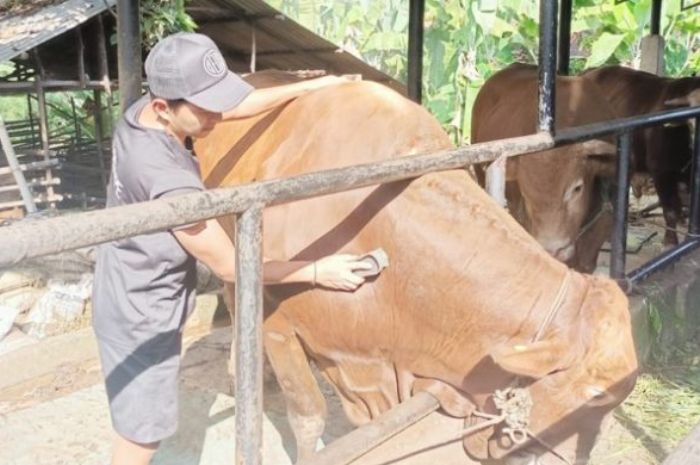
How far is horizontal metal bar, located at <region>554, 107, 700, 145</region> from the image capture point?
3639 mm

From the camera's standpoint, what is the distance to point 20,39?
300 inches

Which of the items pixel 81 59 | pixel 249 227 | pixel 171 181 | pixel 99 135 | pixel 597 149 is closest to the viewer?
pixel 249 227

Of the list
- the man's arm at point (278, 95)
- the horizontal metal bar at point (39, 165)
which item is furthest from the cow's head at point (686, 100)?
the horizontal metal bar at point (39, 165)

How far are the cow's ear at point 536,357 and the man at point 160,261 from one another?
582mm

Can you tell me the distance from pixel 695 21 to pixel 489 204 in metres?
12.9

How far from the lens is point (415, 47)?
684 centimetres

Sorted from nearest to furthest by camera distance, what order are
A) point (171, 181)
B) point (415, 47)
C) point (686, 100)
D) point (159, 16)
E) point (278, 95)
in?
point (171, 181) < point (278, 95) < point (159, 16) < point (415, 47) < point (686, 100)

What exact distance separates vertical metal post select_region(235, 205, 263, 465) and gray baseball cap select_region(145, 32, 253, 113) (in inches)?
21.8

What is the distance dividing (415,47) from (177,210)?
18.2ft

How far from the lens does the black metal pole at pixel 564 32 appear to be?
26.4ft

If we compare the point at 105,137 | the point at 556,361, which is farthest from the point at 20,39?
the point at 556,361

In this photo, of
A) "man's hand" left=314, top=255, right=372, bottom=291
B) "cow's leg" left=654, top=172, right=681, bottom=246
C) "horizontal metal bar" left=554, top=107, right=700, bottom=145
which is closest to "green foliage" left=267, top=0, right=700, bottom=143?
"cow's leg" left=654, top=172, right=681, bottom=246

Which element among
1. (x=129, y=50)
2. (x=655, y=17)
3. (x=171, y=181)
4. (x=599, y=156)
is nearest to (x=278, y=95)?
(x=129, y=50)

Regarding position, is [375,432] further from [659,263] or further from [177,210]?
[659,263]
